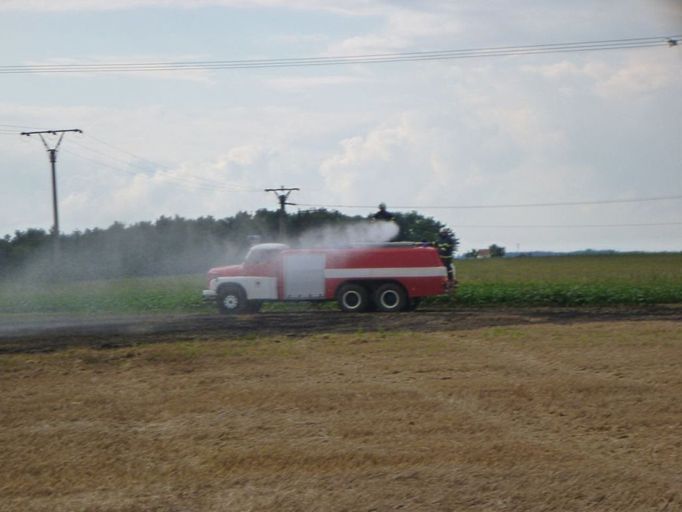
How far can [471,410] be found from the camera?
498 inches

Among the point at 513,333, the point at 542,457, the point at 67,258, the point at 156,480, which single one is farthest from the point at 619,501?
the point at 67,258

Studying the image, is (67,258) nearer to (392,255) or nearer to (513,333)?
(392,255)

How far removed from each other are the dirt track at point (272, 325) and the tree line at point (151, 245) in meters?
20.9

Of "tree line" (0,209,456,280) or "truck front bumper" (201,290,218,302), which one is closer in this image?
"truck front bumper" (201,290,218,302)

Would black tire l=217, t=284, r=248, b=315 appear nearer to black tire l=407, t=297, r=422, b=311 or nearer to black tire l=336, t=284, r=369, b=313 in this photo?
black tire l=336, t=284, r=369, b=313

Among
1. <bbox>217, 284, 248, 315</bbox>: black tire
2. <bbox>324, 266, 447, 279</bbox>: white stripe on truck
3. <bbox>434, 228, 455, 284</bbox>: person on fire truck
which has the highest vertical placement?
<bbox>434, 228, 455, 284</bbox>: person on fire truck

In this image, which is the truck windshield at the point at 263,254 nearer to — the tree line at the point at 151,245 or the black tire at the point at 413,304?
the black tire at the point at 413,304

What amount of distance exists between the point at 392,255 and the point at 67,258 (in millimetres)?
32662

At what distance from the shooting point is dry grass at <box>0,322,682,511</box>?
379 inches

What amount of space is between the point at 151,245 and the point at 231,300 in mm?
36766

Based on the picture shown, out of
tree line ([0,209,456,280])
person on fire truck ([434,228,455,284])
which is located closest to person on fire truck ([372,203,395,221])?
person on fire truck ([434,228,455,284])

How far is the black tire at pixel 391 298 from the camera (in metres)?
29.2

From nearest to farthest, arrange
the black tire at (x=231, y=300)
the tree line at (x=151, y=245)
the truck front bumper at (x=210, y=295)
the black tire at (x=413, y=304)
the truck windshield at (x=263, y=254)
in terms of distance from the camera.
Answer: the black tire at (x=413, y=304)
the truck windshield at (x=263, y=254)
the black tire at (x=231, y=300)
the truck front bumper at (x=210, y=295)
the tree line at (x=151, y=245)

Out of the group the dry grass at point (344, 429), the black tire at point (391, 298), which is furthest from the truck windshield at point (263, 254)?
the dry grass at point (344, 429)
